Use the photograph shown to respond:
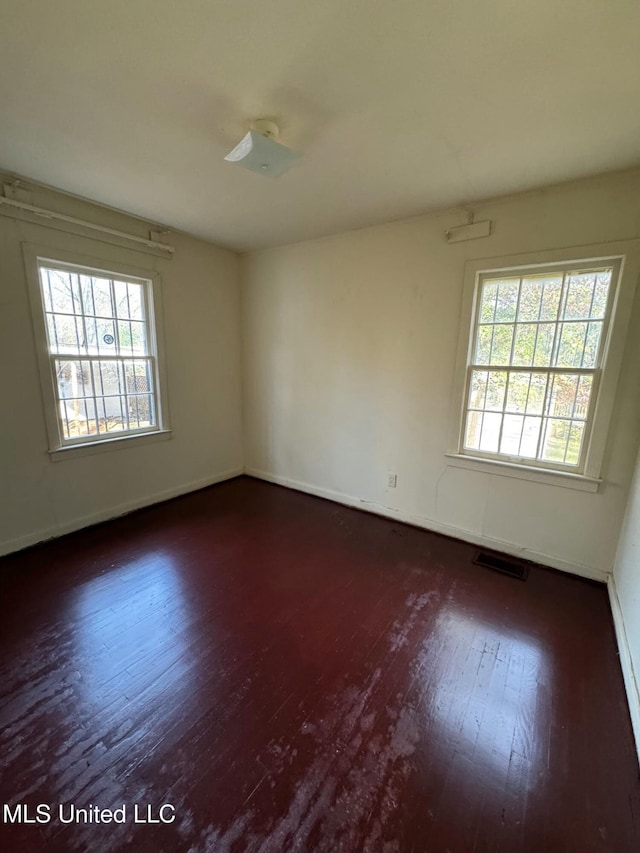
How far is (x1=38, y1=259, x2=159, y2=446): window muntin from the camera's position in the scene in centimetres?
272

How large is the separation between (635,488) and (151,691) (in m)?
2.86

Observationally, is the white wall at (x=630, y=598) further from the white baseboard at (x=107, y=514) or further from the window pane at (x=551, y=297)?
the white baseboard at (x=107, y=514)

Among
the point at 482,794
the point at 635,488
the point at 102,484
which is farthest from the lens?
the point at 102,484

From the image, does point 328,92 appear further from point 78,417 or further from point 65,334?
point 78,417

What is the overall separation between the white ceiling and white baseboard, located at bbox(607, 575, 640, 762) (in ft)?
8.48

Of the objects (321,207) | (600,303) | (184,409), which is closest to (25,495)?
(184,409)

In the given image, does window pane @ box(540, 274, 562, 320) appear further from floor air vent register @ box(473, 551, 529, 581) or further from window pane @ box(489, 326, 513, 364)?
floor air vent register @ box(473, 551, 529, 581)

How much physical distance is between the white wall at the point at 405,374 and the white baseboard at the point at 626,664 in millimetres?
338

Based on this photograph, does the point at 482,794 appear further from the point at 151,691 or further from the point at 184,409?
the point at 184,409

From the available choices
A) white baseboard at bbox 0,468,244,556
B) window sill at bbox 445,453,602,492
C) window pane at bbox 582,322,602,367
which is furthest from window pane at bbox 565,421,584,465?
white baseboard at bbox 0,468,244,556

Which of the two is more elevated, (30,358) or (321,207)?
(321,207)

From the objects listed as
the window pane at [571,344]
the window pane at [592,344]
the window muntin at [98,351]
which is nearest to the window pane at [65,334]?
the window muntin at [98,351]

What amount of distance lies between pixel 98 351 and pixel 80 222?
0.99 metres

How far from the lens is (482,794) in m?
1.22
